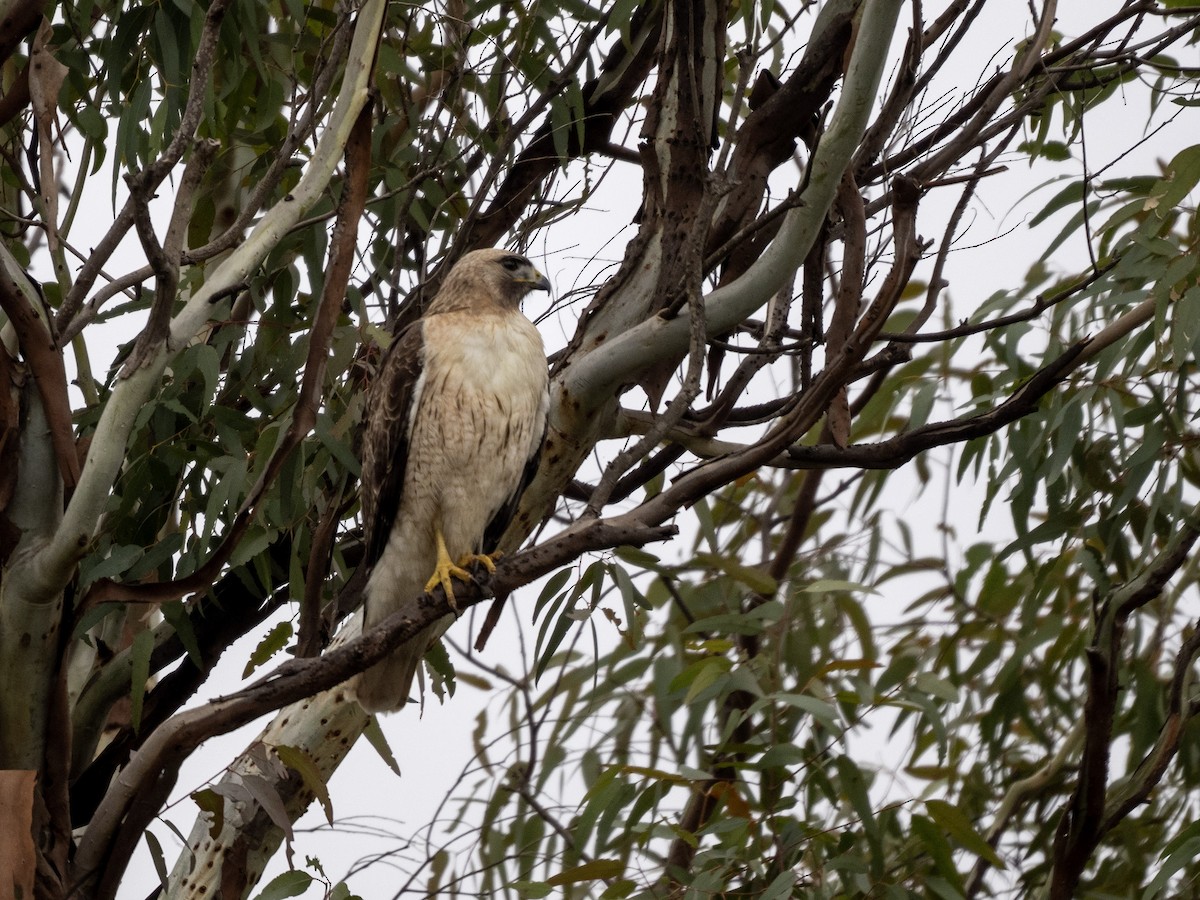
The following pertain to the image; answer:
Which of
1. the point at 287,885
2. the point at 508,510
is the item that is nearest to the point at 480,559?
the point at 508,510

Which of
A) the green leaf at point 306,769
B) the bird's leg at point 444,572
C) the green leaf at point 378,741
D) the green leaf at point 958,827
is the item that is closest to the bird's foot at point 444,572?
the bird's leg at point 444,572

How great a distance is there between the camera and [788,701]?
2932 millimetres

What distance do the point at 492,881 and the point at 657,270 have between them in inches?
74.2

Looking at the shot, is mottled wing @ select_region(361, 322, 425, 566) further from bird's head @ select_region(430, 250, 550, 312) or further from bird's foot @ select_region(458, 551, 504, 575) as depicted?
bird's head @ select_region(430, 250, 550, 312)

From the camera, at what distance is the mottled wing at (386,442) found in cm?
333

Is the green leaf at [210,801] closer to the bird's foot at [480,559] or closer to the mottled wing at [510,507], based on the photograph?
the mottled wing at [510,507]

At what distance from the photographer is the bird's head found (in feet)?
11.8

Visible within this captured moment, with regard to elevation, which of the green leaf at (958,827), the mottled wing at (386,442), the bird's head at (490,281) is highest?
the bird's head at (490,281)

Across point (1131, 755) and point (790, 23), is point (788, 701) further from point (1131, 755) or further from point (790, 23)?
point (790, 23)

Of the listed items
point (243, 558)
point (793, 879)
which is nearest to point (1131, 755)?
point (793, 879)

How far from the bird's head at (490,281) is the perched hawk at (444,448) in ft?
0.48

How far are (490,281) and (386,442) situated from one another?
0.57 meters

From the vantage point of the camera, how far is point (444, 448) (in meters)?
3.39

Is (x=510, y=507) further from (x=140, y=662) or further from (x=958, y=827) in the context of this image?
(x=958, y=827)
